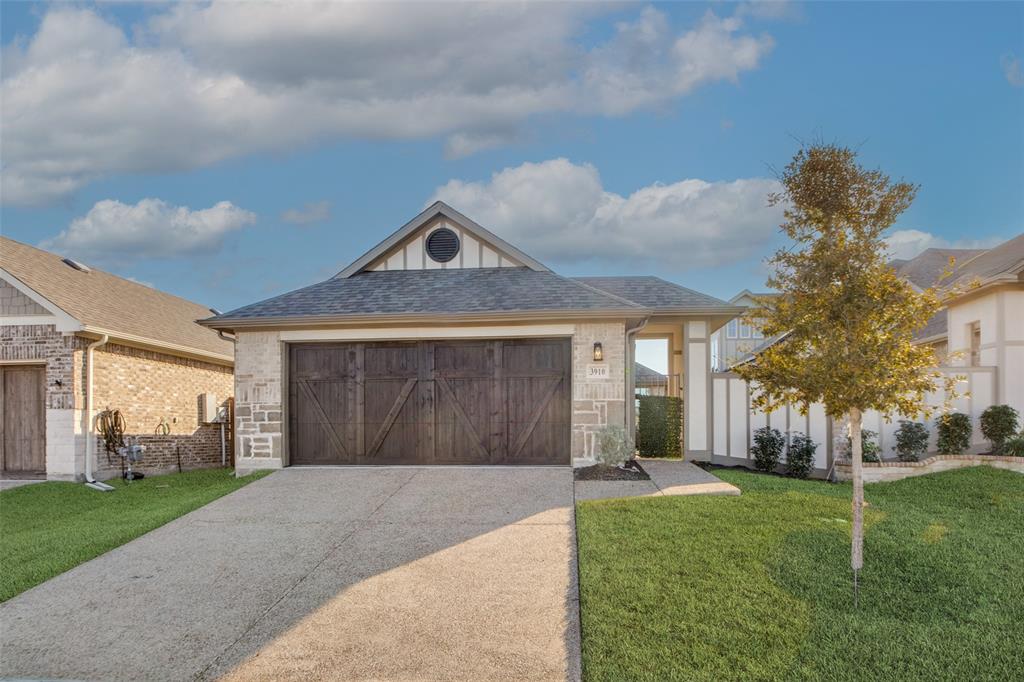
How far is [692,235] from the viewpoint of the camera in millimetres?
17125

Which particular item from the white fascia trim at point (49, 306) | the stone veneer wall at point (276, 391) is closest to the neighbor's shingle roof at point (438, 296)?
the stone veneer wall at point (276, 391)

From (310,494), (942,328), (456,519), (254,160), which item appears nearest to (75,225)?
(254,160)

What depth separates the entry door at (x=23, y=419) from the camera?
13.3m

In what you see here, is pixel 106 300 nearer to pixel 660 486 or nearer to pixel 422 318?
pixel 422 318

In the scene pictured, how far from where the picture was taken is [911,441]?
11094mm

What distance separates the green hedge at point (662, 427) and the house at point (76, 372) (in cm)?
1162

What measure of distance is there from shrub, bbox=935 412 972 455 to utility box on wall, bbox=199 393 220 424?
674 inches

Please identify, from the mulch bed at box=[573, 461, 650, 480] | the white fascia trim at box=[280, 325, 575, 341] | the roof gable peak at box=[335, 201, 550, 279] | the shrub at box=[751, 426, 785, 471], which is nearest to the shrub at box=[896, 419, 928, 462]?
the shrub at box=[751, 426, 785, 471]

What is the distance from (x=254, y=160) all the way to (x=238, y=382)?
571 centimetres

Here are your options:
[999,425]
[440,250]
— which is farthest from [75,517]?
[999,425]

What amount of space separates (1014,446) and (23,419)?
18974mm

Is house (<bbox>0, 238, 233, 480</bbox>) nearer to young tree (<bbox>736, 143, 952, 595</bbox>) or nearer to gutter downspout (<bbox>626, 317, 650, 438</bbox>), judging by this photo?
gutter downspout (<bbox>626, 317, 650, 438</bbox>)

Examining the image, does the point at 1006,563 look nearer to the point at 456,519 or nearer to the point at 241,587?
the point at 456,519

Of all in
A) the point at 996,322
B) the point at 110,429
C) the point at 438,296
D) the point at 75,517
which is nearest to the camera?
the point at 75,517
